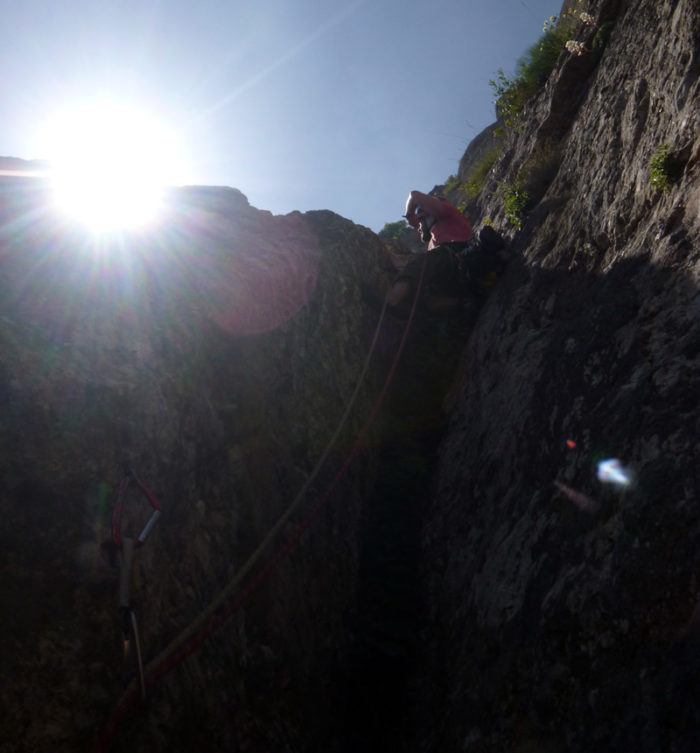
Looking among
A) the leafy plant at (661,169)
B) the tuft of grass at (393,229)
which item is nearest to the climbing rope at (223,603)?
the leafy plant at (661,169)

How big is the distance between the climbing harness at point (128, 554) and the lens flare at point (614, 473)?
7.30ft

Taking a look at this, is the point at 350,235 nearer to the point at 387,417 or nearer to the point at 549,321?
the point at 387,417

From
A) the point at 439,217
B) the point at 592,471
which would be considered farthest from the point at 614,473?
the point at 439,217

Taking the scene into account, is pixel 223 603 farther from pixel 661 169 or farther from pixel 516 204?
pixel 516 204

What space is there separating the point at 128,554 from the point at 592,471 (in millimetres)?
2264

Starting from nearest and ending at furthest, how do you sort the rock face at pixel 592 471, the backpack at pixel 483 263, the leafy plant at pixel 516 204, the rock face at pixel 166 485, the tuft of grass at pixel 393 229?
1. the rock face at pixel 592 471
2. the rock face at pixel 166 485
3. the backpack at pixel 483 263
4. the leafy plant at pixel 516 204
5. the tuft of grass at pixel 393 229

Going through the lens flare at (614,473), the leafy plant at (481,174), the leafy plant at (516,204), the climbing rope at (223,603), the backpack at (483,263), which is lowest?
the lens flare at (614,473)

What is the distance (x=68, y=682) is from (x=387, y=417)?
4040mm

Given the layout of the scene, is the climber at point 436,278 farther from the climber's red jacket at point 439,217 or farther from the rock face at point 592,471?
the rock face at point 592,471

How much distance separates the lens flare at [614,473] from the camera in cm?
231

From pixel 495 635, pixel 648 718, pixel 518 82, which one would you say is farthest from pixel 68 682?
pixel 518 82

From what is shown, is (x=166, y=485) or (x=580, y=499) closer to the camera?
(x=580, y=499)

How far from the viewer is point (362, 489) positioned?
4871 mm

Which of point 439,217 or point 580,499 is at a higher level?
point 439,217
